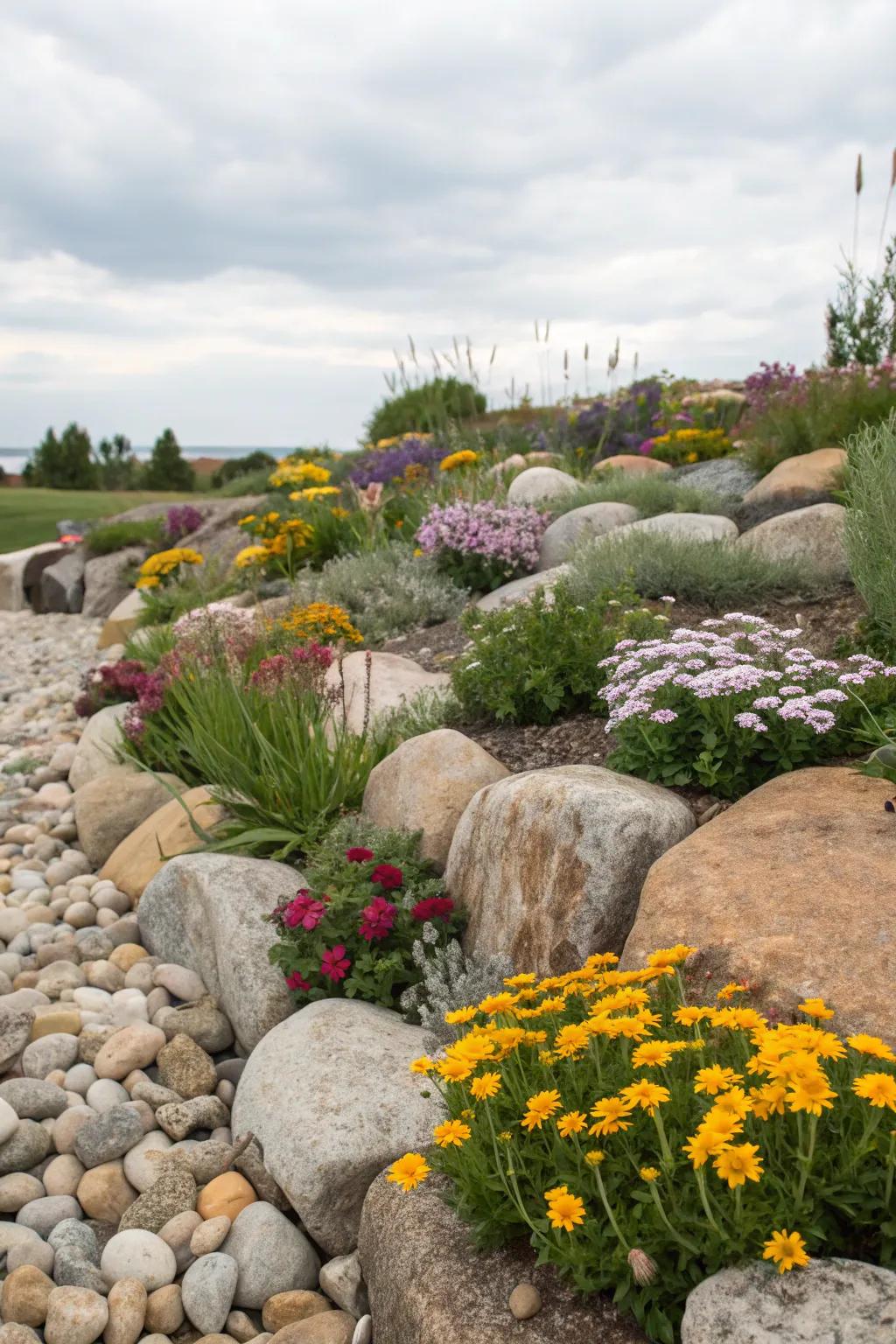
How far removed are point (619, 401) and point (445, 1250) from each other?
13.3 m

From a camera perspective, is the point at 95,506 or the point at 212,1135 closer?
the point at 212,1135

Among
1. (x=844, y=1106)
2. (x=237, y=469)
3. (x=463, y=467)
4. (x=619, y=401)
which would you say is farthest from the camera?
(x=237, y=469)

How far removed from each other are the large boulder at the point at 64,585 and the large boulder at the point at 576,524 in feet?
29.0

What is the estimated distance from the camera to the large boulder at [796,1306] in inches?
80.4

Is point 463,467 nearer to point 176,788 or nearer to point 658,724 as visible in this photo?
point 176,788

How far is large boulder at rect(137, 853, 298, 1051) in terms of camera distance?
435 cm

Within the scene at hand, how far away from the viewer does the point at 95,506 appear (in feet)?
74.2

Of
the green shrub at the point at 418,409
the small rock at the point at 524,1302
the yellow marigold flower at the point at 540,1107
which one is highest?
the green shrub at the point at 418,409

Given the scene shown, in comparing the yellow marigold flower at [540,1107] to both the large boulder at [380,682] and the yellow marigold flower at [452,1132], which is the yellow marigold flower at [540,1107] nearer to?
the yellow marigold flower at [452,1132]

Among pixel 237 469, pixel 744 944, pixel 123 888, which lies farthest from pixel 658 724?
pixel 237 469

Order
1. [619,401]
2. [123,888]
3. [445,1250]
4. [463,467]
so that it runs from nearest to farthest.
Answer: [445,1250] → [123,888] → [463,467] → [619,401]

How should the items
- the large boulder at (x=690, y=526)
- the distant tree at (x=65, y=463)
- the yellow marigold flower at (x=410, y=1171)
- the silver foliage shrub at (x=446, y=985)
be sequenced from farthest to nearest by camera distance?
the distant tree at (x=65, y=463) < the large boulder at (x=690, y=526) < the silver foliage shrub at (x=446, y=985) < the yellow marigold flower at (x=410, y=1171)

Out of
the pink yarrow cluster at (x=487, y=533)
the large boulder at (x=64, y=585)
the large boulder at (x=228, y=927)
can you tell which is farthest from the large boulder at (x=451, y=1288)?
the large boulder at (x=64, y=585)

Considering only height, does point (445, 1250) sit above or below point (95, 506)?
below
